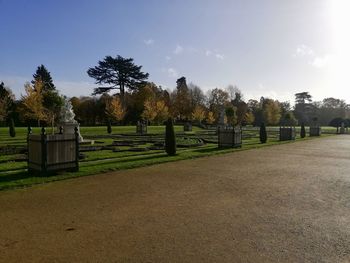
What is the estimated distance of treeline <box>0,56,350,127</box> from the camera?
48.1 meters

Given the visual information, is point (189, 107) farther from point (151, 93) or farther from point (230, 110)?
point (230, 110)

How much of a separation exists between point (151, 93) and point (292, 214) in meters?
60.1

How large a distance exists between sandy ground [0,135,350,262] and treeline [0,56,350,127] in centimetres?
3401

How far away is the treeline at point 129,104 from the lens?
158ft

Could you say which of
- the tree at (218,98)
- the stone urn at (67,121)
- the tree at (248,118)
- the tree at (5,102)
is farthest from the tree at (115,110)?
the stone urn at (67,121)

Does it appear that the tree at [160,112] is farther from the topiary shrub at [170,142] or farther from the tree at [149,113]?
the topiary shrub at [170,142]

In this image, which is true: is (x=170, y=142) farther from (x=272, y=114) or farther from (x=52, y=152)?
(x=272, y=114)

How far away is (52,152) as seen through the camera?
10.7 meters

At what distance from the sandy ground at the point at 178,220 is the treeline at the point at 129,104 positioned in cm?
3401

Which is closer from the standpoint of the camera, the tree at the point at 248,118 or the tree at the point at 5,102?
the tree at the point at 5,102

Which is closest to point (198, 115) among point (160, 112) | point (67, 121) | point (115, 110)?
point (160, 112)

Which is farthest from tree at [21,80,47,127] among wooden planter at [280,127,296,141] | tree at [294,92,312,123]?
tree at [294,92,312,123]

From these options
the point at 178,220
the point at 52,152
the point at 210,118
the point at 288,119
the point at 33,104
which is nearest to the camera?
the point at 178,220

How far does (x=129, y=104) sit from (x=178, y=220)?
197 ft
